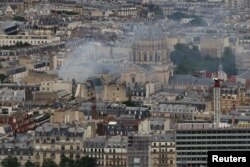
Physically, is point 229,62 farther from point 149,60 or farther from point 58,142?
point 58,142

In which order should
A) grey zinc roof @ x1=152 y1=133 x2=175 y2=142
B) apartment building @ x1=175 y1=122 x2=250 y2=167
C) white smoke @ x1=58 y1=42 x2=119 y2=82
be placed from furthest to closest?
white smoke @ x1=58 y1=42 x2=119 y2=82
grey zinc roof @ x1=152 y1=133 x2=175 y2=142
apartment building @ x1=175 y1=122 x2=250 y2=167

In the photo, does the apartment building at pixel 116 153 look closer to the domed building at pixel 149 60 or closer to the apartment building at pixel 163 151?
the apartment building at pixel 163 151

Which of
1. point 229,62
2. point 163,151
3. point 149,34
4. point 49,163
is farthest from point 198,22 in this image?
point 49,163

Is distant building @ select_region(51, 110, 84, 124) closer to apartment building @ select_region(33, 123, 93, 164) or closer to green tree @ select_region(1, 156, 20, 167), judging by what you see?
apartment building @ select_region(33, 123, 93, 164)

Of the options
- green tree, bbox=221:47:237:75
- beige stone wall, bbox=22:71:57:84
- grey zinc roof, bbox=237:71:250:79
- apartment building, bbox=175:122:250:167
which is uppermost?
apartment building, bbox=175:122:250:167

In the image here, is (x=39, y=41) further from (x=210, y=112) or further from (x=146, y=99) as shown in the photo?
(x=210, y=112)

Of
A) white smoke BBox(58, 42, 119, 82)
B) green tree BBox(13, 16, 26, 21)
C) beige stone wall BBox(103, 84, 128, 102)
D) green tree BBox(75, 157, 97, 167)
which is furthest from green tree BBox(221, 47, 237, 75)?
green tree BBox(75, 157, 97, 167)
